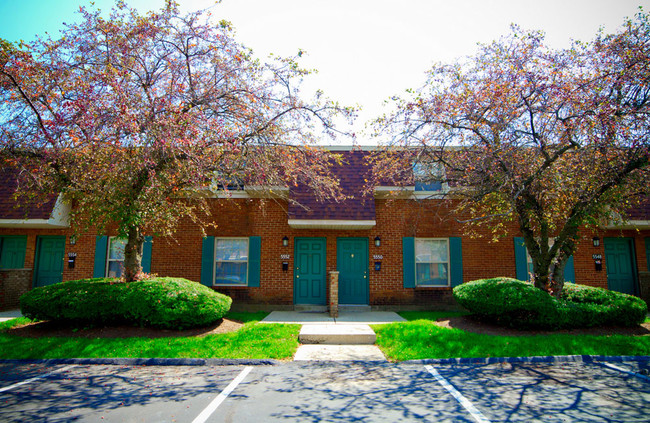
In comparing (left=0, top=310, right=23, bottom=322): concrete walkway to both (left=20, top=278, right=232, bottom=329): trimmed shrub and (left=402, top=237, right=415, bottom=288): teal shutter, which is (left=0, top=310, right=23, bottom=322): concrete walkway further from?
(left=402, top=237, right=415, bottom=288): teal shutter

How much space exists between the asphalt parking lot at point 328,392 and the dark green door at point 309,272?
548 cm

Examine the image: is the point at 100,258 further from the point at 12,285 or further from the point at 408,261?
the point at 408,261

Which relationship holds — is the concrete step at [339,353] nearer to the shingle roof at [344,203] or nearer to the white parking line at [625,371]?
the white parking line at [625,371]

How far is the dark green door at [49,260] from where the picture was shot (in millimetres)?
12672

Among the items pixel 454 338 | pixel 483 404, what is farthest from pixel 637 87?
pixel 483 404

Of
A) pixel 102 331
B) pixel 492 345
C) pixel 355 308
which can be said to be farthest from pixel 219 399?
pixel 355 308

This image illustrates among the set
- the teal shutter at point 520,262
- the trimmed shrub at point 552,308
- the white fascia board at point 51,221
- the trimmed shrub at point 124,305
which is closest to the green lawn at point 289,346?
the trimmed shrub at point 552,308

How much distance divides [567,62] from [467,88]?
206 centimetres

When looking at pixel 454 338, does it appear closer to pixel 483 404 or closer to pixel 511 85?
pixel 483 404

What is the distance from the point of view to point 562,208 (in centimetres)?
909

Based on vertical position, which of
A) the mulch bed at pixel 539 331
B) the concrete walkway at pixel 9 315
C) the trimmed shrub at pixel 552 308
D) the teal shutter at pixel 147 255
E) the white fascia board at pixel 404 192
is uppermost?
the white fascia board at pixel 404 192

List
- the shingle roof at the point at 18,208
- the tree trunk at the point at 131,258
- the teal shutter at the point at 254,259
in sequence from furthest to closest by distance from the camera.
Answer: the teal shutter at the point at 254,259 < the shingle roof at the point at 18,208 < the tree trunk at the point at 131,258

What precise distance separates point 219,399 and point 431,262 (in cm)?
919

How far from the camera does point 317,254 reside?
40.7 feet
